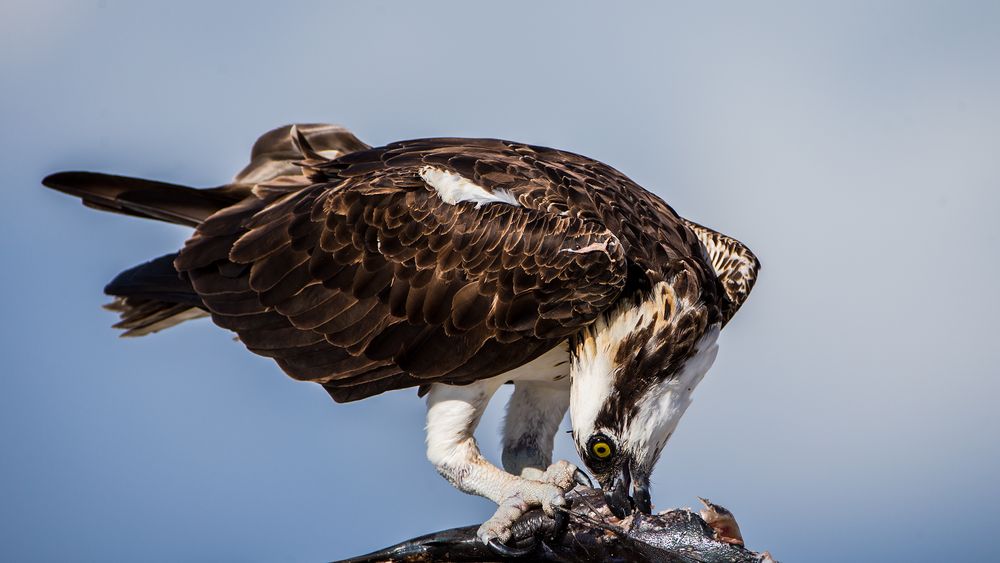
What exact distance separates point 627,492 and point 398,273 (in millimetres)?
1962

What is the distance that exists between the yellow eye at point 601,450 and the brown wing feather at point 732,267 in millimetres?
1300

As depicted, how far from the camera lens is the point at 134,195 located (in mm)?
8047

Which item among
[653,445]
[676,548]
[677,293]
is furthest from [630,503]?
[677,293]

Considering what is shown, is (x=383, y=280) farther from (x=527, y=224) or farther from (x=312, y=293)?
(x=527, y=224)

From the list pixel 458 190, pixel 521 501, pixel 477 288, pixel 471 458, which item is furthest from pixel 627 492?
pixel 458 190

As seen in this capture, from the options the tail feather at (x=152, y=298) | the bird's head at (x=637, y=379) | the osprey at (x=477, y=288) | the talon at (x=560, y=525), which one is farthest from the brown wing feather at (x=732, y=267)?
the tail feather at (x=152, y=298)

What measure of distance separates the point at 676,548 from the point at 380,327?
7.91 feet

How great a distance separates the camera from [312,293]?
759cm

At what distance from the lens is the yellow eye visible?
6805 mm

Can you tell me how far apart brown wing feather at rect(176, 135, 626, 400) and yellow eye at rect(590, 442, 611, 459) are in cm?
65

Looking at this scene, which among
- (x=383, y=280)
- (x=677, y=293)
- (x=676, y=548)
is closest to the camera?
(x=676, y=548)

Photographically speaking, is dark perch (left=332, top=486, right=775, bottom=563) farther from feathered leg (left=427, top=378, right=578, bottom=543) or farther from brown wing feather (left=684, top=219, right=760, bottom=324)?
brown wing feather (left=684, top=219, right=760, bottom=324)

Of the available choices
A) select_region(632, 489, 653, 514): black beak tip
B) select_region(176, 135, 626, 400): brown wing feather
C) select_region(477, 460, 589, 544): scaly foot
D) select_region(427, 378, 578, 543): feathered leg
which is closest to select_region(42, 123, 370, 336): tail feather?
select_region(176, 135, 626, 400): brown wing feather

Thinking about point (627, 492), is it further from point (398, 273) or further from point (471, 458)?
point (398, 273)
